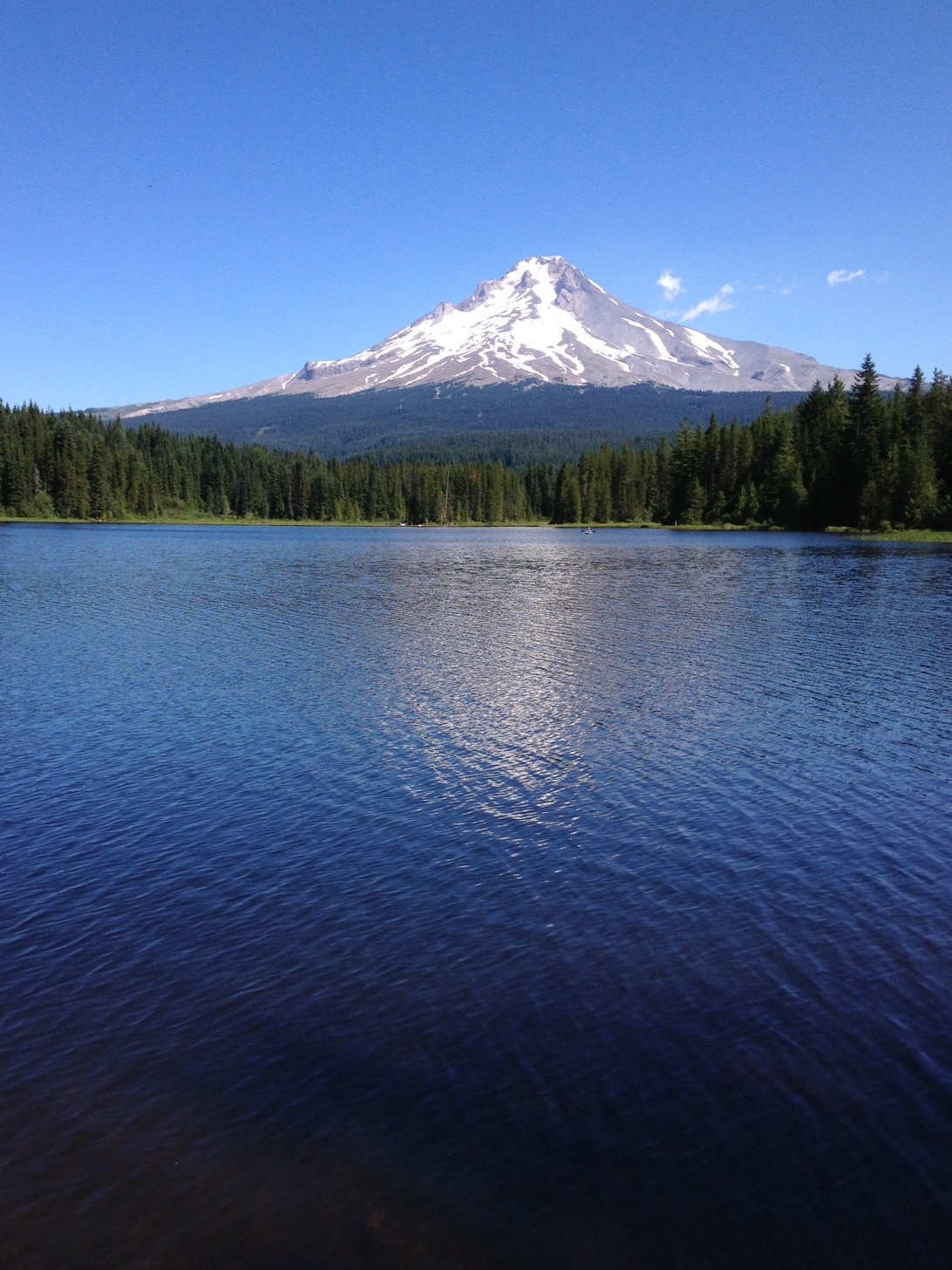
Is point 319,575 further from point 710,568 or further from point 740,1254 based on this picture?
point 740,1254

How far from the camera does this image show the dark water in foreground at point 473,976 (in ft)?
29.7

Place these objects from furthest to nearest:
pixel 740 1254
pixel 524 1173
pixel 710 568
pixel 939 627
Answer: pixel 710 568 → pixel 939 627 → pixel 524 1173 → pixel 740 1254

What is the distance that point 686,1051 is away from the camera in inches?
460

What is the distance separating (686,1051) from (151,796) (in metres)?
14.2

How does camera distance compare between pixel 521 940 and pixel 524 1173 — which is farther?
pixel 521 940

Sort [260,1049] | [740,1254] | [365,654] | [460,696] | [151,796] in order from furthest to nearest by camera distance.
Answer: [365,654]
[460,696]
[151,796]
[260,1049]
[740,1254]

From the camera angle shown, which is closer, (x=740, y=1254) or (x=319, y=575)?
(x=740, y=1254)

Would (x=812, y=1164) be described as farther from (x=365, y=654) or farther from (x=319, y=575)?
(x=319, y=575)

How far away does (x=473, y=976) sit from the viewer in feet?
44.3

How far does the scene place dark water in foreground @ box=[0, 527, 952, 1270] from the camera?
356 inches

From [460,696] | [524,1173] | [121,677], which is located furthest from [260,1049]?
[121,677]

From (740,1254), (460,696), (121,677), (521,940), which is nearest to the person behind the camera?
(740,1254)

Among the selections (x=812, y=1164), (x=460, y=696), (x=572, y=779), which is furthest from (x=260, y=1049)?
(x=460, y=696)

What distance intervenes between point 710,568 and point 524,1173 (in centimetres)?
8558
